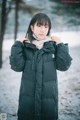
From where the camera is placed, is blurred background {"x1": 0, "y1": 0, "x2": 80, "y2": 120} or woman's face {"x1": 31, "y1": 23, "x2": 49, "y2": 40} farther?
blurred background {"x1": 0, "y1": 0, "x2": 80, "y2": 120}

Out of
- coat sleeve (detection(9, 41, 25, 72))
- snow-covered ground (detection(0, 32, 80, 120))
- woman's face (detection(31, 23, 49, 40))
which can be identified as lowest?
snow-covered ground (detection(0, 32, 80, 120))

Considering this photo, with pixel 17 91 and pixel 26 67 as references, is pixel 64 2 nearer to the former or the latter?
pixel 26 67

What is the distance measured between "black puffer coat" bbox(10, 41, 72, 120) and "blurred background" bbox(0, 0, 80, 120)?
8.7 inches

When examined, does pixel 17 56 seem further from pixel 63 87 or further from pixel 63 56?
pixel 63 87

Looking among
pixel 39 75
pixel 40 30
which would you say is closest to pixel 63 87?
pixel 39 75

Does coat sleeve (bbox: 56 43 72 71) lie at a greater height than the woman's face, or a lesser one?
lesser

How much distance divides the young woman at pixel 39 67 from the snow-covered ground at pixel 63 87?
21 cm

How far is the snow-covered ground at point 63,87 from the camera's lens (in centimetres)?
168

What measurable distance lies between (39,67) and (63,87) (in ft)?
1.03

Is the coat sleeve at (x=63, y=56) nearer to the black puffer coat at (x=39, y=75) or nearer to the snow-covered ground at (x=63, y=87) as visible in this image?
the black puffer coat at (x=39, y=75)

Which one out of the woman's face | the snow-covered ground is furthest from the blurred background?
the woman's face

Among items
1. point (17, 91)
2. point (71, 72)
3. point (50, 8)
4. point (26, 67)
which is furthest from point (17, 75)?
point (50, 8)

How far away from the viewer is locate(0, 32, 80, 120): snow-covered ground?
168cm

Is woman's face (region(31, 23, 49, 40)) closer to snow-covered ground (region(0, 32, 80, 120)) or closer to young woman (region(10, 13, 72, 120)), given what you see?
young woman (region(10, 13, 72, 120))
